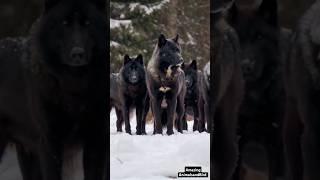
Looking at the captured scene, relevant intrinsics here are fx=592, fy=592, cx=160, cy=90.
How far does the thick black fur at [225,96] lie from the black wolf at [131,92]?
441 mm

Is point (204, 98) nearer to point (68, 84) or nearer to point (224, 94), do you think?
point (224, 94)

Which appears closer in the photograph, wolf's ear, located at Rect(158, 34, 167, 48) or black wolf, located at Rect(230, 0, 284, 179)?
black wolf, located at Rect(230, 0, 284, 179)

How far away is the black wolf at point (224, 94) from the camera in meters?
3.32

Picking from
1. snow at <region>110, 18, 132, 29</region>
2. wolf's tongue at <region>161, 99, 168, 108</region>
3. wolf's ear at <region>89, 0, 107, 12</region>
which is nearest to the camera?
wolf's ear at <region>89, 0, 107, 12</region>

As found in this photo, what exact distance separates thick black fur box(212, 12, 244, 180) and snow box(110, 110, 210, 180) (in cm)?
7

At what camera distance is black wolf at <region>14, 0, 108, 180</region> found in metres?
3.25

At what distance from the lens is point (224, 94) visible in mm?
3373

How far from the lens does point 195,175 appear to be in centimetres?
340

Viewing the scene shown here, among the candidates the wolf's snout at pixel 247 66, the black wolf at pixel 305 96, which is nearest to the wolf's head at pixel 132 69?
the wolf's snout at pixel 247 66

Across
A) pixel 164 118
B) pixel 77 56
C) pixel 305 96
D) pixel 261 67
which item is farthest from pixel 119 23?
pixel 305 96

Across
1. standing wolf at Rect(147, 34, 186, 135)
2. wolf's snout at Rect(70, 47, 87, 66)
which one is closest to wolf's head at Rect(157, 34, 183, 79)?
standing wolf at Rect(147, 34, 186, 135)

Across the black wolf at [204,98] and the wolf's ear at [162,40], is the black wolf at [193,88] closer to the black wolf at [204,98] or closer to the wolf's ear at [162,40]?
the black wolf at [204,98]

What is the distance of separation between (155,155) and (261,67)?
0.80 metres
